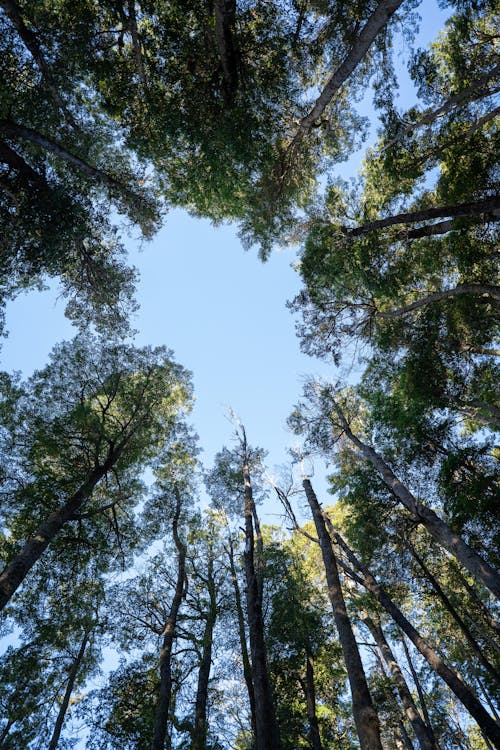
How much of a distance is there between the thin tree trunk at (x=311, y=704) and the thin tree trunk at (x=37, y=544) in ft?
34.7

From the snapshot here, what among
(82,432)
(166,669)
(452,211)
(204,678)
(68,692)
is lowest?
(166,669)

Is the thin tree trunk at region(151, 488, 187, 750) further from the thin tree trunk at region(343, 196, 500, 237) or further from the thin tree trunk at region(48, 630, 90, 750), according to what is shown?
the thin tree trunk at region(343, 196, 500, 237)

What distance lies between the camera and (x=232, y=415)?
16422mm

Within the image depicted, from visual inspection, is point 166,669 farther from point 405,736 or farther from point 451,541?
point 405,736

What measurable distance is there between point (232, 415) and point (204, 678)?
383 inches

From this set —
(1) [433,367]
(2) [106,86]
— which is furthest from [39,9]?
(1) [433,367]

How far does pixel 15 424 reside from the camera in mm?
13570

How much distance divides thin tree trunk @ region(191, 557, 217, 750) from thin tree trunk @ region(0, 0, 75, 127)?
17.3 metres

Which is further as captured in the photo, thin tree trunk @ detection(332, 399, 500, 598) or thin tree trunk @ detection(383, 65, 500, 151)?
thin tree trunk @ detection(383, 65, 500, 151)

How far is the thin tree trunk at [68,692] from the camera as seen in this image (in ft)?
43.4

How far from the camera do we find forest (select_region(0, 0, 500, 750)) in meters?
9.61

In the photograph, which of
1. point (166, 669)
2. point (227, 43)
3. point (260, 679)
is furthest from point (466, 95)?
point (166, 669)

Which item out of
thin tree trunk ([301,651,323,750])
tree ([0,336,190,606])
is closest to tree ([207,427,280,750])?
→ thin tree trunk ([301,651,323,750])

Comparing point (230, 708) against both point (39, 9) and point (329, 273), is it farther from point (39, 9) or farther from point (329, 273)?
point (39, 9)
